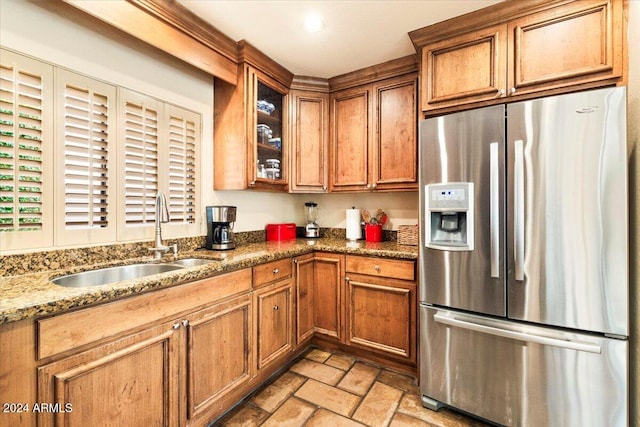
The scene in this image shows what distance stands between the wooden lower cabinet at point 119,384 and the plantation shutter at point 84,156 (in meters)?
0.73

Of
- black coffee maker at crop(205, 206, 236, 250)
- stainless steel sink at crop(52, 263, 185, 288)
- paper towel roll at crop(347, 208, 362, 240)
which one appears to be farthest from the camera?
paper towel roll at crop(347, 208, 362, 240)

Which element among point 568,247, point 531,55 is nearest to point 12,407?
point 568,247

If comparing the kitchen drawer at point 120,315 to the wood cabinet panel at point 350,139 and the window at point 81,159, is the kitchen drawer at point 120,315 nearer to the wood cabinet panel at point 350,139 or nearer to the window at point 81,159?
the window at point 81,159

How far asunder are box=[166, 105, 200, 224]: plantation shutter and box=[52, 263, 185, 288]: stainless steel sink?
0.40 m

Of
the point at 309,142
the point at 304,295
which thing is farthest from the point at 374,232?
the point at 309,142

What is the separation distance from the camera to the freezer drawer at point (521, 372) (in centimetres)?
133

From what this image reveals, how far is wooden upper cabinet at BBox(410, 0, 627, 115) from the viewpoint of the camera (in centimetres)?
146

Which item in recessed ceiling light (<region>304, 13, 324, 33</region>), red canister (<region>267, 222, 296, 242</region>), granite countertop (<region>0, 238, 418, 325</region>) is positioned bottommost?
granite countertop (<region>0, 238, 418, 325</region>)

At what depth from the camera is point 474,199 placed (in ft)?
5.26

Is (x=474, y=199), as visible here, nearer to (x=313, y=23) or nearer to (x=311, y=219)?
(x=313, y=23)

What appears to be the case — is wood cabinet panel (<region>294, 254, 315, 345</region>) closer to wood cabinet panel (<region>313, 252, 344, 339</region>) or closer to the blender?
Result: wood cabinet panel (<region>313, 252, 344, 339</region>)

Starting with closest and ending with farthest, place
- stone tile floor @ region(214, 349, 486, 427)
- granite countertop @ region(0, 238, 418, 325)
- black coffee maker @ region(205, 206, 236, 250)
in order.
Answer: granite countertop @ region(0, 238, 418, 325)
stone tile floor @ region(214, 349, 486, 427)
black coffee maker @ region(205, 206, 236, 250)

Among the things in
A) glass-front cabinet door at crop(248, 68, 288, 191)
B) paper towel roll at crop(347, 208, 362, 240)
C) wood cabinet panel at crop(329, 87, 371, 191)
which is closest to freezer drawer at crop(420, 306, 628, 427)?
paper towel roll at crop(347, 208, 362, 240)

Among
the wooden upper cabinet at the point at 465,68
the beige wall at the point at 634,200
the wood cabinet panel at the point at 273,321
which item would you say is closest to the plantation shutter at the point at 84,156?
the wood cabinet panel at the point at 273,321
